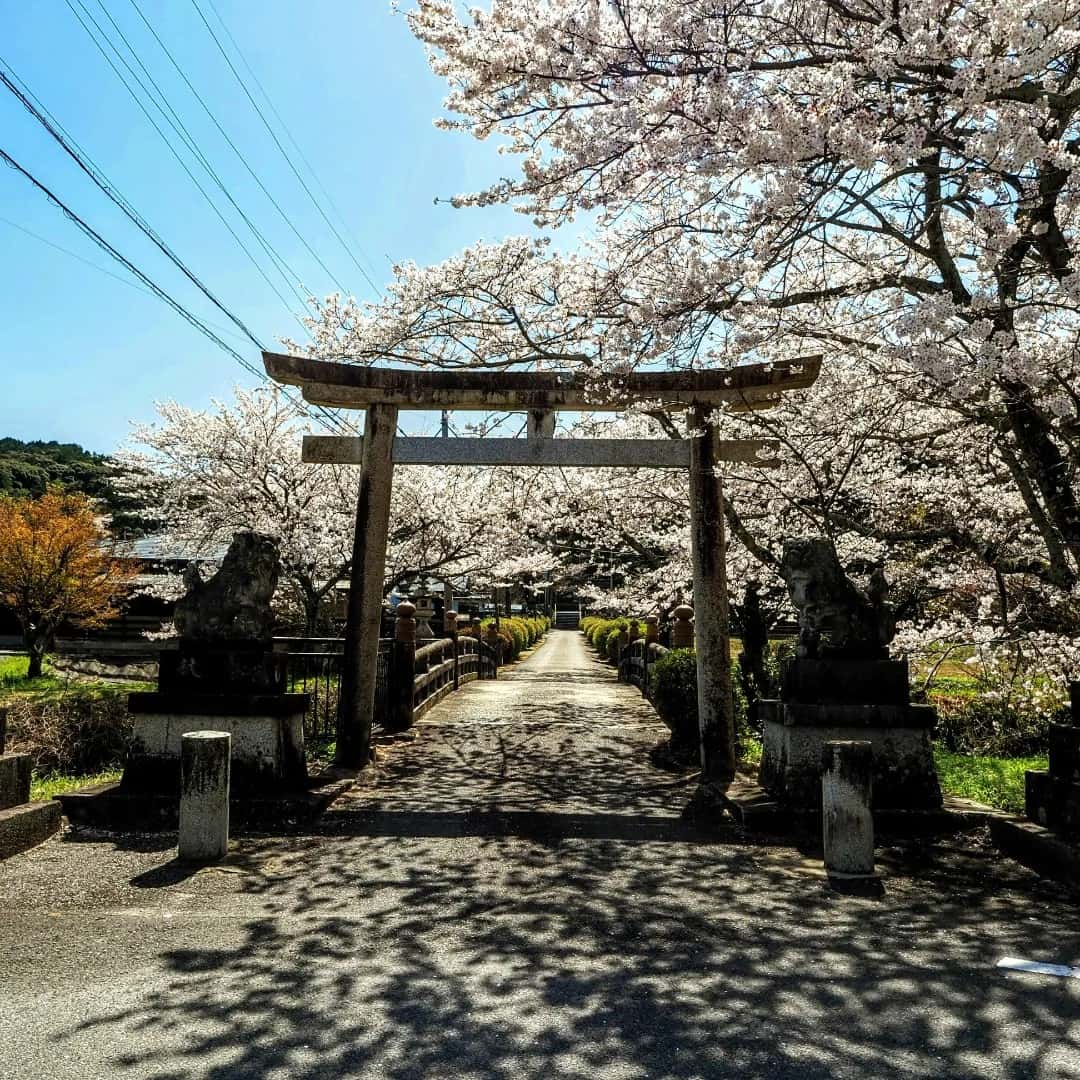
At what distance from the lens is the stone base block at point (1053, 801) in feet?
17.9

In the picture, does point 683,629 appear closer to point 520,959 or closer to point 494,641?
point 494,641

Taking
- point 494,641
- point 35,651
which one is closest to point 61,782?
point 35,651

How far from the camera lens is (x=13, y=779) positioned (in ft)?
19.0

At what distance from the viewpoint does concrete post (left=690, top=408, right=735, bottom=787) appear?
27.8 ft

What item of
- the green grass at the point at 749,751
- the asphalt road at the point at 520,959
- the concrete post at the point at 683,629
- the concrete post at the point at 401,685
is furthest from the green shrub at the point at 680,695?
the asphalt road at the point at 520,959

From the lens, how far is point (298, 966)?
384cm

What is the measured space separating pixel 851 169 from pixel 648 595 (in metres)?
13.4

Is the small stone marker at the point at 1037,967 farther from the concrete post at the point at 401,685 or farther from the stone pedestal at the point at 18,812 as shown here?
the concrete post at the point at 401,685

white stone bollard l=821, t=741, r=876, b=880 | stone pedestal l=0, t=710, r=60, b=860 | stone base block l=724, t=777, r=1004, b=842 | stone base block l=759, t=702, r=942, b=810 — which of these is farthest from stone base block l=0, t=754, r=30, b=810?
stone base block l=759, t=702, r=942, b=810

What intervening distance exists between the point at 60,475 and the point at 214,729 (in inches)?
1863

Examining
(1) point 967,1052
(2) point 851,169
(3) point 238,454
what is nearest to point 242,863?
(1) point 967,1052

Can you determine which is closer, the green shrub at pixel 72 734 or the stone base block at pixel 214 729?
the stone base block at pixel 214 729

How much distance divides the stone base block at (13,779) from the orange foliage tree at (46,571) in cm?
1663

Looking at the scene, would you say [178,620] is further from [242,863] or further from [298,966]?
[298,966]
